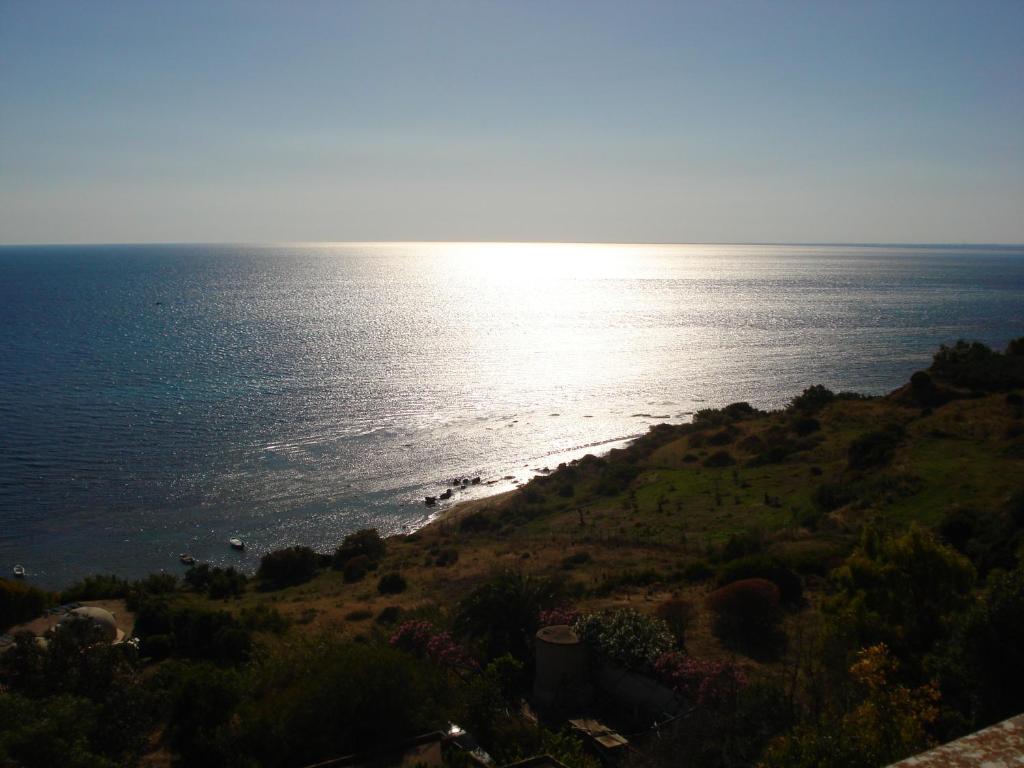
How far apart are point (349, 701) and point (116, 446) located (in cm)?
5320

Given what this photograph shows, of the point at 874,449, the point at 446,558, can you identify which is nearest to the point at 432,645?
the point at 446,558

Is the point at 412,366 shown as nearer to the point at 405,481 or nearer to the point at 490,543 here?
the point at 405,481

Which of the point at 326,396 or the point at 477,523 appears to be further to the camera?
the point at 326,396

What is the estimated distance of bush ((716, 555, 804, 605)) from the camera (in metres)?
22.9

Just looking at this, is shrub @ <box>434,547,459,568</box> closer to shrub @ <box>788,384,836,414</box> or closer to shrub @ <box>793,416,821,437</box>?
shrub @ <box>793,416,821,437</box>

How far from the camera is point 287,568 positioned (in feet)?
128

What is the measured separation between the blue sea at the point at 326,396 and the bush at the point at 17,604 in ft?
45.7

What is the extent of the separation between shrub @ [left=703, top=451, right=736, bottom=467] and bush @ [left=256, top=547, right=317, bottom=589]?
87.0ft

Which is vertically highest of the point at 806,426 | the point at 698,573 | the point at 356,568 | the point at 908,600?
the point at 908,600

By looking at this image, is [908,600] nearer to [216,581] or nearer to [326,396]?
[216,581]

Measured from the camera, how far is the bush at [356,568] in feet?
121

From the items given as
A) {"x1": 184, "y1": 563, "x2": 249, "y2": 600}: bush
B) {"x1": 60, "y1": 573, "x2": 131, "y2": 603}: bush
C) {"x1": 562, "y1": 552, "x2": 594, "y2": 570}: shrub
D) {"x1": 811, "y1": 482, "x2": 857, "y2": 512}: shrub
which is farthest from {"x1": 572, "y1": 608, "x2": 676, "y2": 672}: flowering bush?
{"x1": 184, "y1": 563, "x2": 249, "y2": 600}: bush

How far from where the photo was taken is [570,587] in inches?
1035

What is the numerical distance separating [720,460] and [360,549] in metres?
24.5
